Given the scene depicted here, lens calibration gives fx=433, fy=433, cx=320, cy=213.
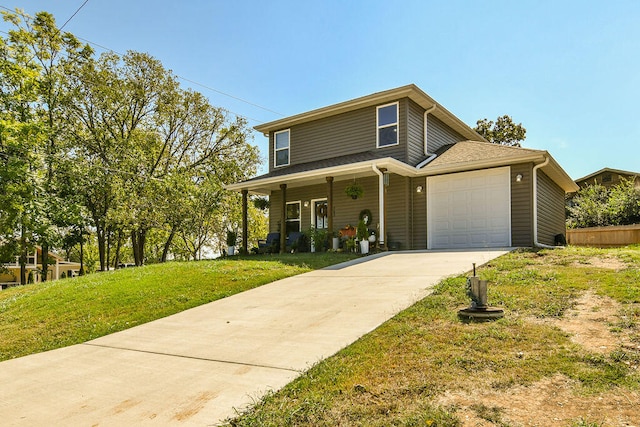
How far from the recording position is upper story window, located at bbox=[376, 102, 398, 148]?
13.5 m

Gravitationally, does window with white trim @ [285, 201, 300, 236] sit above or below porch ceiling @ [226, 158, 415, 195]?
below

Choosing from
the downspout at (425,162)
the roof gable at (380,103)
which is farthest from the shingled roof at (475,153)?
the roof gable at (380,103)

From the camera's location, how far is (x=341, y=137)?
14.8 meters

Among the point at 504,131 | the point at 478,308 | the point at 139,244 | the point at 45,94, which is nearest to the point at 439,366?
the point at 478,308

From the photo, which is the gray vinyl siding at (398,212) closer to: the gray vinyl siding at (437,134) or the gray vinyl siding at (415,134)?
the gray vinyl siding at (415,134)

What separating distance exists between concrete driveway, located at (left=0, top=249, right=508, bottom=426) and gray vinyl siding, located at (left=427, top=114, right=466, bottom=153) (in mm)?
8004

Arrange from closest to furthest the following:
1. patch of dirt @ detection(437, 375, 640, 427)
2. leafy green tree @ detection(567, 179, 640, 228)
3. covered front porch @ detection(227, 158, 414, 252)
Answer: patch of dirt @ detection(437, 375, 640, 427) < covered front porch @ detection(227, 158, 414, 252) < leafy green tree @ detection(567, 179, 640, 228)

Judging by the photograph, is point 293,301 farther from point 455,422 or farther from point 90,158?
point 90,158

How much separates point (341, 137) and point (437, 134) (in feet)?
11.1

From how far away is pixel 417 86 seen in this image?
12.8 m

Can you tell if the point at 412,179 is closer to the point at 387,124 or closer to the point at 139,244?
the point at 387,124

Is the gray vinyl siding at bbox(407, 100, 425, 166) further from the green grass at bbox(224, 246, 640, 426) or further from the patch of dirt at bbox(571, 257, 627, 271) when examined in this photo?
the green grass at bbox(224, 246, 640, 426)

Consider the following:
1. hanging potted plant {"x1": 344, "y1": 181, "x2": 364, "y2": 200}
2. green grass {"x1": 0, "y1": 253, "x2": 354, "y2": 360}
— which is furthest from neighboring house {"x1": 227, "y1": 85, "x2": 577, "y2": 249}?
green grass {"x1": 0, "y1": 253, "x2": 354, "y2": 360}

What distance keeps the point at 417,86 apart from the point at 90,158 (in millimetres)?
14783
